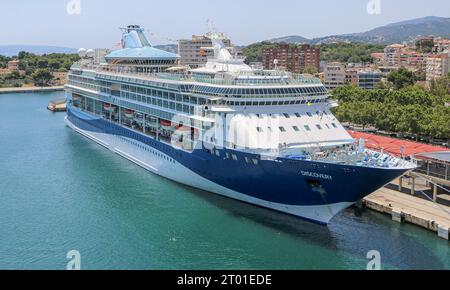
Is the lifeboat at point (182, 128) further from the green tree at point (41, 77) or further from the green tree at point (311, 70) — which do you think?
the green tree at point (41, 77)

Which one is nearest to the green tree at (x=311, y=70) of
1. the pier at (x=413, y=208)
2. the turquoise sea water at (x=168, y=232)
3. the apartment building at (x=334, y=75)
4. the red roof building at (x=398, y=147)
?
the apartment building at (x=334, y=75)

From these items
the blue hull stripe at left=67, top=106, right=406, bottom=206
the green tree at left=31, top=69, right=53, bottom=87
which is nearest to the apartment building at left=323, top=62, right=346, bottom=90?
the blue hull stripe at left=67, top=106, right=406, bottom=206

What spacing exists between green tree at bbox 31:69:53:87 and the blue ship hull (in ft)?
311

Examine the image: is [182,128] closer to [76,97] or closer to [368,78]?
[76,97]

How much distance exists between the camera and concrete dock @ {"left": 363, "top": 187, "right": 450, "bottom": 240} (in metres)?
22.1

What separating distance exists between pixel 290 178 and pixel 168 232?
583 cm

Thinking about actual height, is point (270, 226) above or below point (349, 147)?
below

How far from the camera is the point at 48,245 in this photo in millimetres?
20750

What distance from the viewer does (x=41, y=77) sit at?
4456 inches

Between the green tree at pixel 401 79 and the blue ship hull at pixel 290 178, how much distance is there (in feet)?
185

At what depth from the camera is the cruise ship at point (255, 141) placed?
21.2m

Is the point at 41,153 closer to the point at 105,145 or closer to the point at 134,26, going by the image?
the point at 105,145

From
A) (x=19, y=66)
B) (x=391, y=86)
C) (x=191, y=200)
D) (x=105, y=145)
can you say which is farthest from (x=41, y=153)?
(x=19, y=66)

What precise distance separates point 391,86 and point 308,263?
6297 cm
